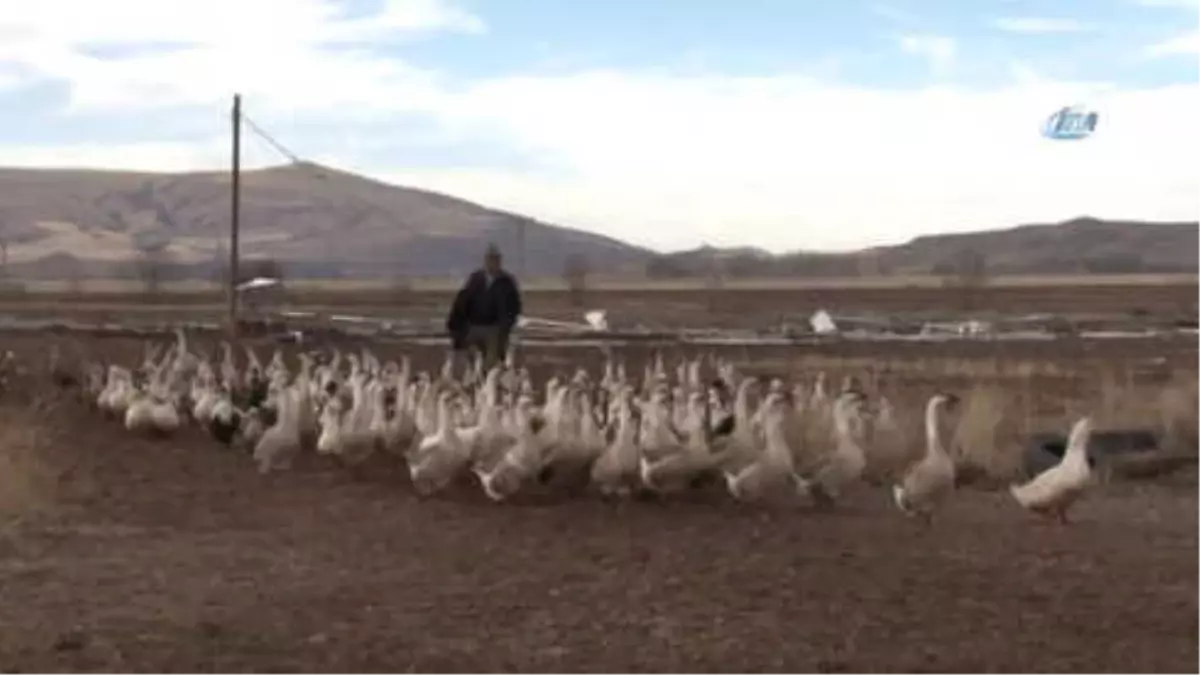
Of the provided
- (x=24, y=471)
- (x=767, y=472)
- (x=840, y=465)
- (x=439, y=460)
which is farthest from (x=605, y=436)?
(x=24, y=471)

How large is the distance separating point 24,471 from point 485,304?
286 inches

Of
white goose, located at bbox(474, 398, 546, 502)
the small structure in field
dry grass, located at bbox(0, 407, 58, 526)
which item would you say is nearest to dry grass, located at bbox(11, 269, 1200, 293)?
the small structure in field

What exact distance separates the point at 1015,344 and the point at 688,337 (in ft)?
24.8

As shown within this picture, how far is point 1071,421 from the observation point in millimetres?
28844

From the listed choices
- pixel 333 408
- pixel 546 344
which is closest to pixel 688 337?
pixel 546 344

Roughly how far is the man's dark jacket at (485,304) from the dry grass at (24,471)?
15.5 ft

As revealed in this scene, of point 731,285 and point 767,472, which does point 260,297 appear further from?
point 767,472

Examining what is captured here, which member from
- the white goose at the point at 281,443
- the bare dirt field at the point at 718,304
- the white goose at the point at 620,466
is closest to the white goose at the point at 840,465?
the white goose at the point at 620,466

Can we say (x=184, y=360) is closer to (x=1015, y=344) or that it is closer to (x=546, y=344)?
(x=546, y=344)

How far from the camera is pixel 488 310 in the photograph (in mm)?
27109

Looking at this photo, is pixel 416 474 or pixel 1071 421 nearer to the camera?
pixel 416 474

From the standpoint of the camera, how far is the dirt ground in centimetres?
1202

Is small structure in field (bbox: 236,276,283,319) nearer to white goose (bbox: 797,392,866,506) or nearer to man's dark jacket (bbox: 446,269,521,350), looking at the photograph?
man's dark jacket (bbox: 446,269,521,350)

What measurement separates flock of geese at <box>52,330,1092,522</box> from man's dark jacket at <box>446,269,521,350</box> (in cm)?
66
